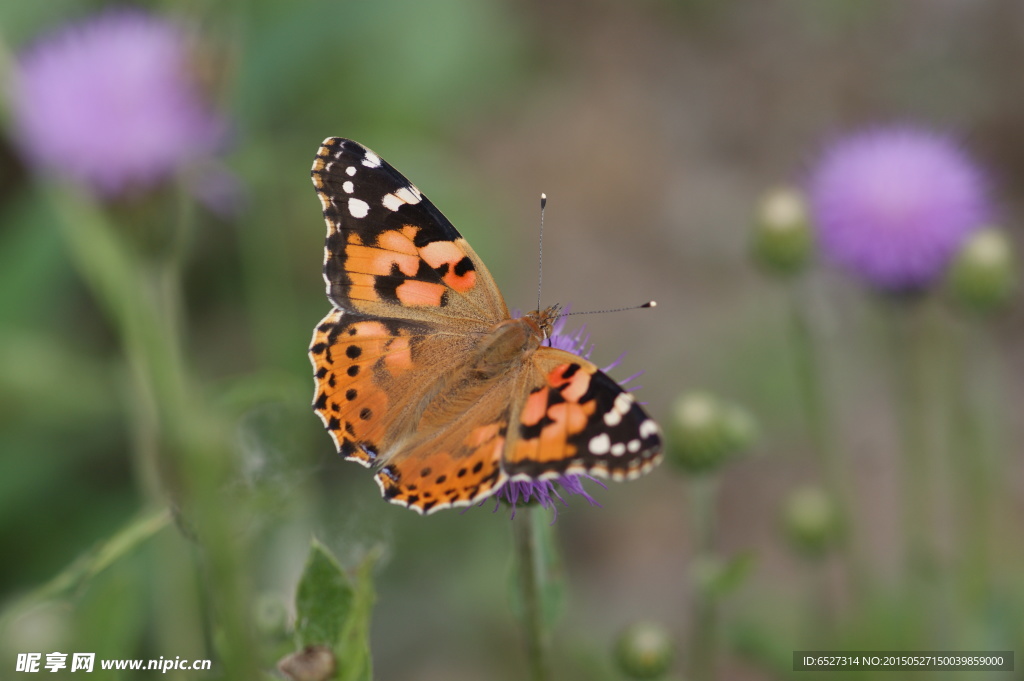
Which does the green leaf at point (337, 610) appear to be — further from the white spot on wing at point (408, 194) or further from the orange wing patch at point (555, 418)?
the white spot on wing at point (408, 194)

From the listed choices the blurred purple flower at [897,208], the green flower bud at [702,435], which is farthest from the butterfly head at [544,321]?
the blurred purple flower at [897,208]

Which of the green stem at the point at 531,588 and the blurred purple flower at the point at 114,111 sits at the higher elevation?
the blurred purple flower at the point at 114,111

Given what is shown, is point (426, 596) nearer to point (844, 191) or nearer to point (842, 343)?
point (844, 191)

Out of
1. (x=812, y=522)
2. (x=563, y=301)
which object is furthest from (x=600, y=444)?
(x=563, y=301)

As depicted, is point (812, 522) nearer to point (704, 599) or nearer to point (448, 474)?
point (704, 599)

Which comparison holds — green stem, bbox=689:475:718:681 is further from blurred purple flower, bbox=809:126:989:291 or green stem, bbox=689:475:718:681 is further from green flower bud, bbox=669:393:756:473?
blurred purple flower, bbox=809:126:989:291

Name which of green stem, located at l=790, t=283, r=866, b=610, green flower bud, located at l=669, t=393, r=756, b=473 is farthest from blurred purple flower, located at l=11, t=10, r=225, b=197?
green stem, located at l=790, t=283, r=866, b=610
